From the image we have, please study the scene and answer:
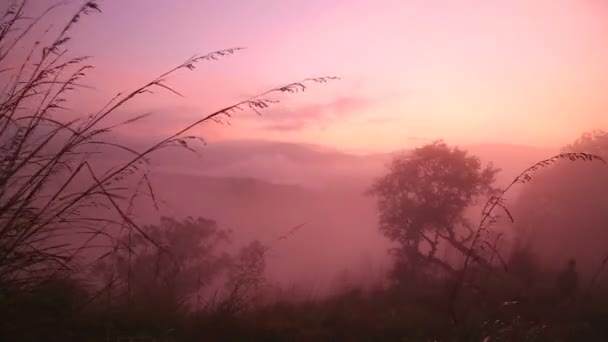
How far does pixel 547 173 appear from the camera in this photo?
1244 inches

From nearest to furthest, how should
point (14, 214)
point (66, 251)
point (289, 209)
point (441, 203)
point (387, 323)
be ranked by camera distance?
1. point (14, 214)
2. point (66, 251)
3. point (387, 323)
4. point (441, 203)
5. point (289, 209)

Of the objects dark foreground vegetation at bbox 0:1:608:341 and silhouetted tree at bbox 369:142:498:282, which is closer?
dark foreground vegetation at bbox 0:1:608:341

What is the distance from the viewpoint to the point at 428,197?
1013 inches

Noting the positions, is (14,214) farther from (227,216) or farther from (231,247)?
(227,216)

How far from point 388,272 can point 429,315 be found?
17.8m

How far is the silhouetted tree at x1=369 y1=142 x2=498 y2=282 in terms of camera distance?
2497 centimetres

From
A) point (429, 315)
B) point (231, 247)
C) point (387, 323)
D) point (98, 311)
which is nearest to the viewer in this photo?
point (98, 311)

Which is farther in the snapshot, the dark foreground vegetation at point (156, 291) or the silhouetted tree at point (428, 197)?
the silhouetted tree at point (428, 197)

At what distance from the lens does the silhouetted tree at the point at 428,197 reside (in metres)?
25.0

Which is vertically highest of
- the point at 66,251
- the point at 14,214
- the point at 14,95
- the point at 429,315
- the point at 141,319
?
the point at 14,95

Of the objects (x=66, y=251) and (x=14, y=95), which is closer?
(x=14, y=95)

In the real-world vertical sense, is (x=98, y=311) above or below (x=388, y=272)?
above

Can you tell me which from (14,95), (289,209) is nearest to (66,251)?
(14,95)

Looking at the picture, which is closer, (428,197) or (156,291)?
(156,291)
